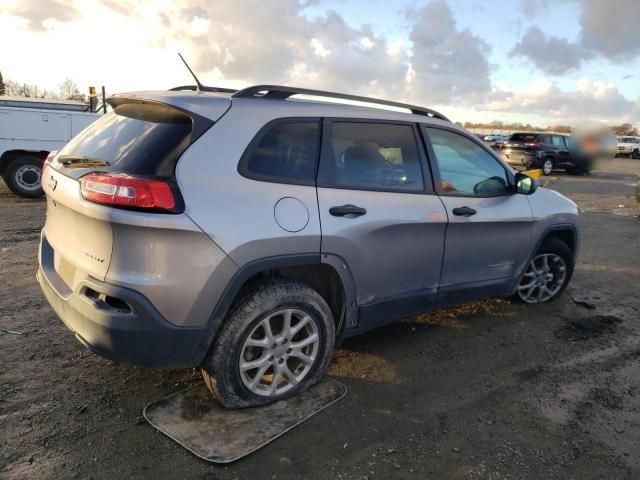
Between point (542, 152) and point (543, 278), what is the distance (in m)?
17.0

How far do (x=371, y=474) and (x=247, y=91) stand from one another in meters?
2.23

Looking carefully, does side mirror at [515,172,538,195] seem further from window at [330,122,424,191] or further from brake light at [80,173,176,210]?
brake light at [80,173,176,210]

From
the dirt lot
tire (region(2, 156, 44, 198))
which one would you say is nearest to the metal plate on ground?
the dirt lot

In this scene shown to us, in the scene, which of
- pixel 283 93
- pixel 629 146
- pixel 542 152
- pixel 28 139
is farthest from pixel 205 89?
pixel 629 146

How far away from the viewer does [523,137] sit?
816 inches

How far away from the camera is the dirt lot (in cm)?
256

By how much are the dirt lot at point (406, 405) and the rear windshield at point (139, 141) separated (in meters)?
1.40

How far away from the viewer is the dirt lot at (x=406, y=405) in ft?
8.39

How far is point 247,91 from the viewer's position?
3.02 m

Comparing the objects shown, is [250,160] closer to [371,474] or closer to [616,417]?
[371,474]

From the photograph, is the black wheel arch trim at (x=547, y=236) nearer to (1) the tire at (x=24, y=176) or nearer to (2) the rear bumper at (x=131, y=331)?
(2) the rear bumper at (x=131, y=331)

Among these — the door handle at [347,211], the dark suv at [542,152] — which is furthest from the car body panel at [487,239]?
the dark suv at [542,152]

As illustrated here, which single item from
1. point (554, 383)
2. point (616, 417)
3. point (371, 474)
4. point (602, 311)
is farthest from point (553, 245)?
Result: point (371, 474)

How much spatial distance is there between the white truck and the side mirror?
8.95 m
